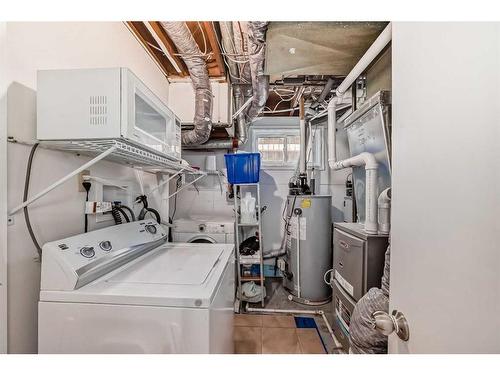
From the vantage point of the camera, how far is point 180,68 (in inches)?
89.4

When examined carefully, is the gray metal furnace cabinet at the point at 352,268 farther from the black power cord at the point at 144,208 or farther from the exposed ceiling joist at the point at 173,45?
the exposed ceiling joist at the point at 173,45

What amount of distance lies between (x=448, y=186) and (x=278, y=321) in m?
2.27

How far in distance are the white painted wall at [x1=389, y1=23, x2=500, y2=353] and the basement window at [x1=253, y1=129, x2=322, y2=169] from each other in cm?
274

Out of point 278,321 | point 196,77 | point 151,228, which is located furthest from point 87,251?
point 278,321

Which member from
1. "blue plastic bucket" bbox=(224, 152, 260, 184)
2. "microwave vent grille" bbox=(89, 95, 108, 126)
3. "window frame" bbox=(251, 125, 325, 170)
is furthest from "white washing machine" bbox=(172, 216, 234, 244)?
"microwave vent grille" bbox=(89, 95, 108, 126)

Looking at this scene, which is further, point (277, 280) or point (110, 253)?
point (277, 280)

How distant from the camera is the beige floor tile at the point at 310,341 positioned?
6.09 feet

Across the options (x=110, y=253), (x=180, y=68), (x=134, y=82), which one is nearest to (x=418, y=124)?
(x=134, y=82)

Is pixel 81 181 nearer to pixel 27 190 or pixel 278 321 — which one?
pixel 27 190

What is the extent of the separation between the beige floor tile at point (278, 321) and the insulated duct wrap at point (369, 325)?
1249mm

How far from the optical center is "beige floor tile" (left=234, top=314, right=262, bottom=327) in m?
2.18
